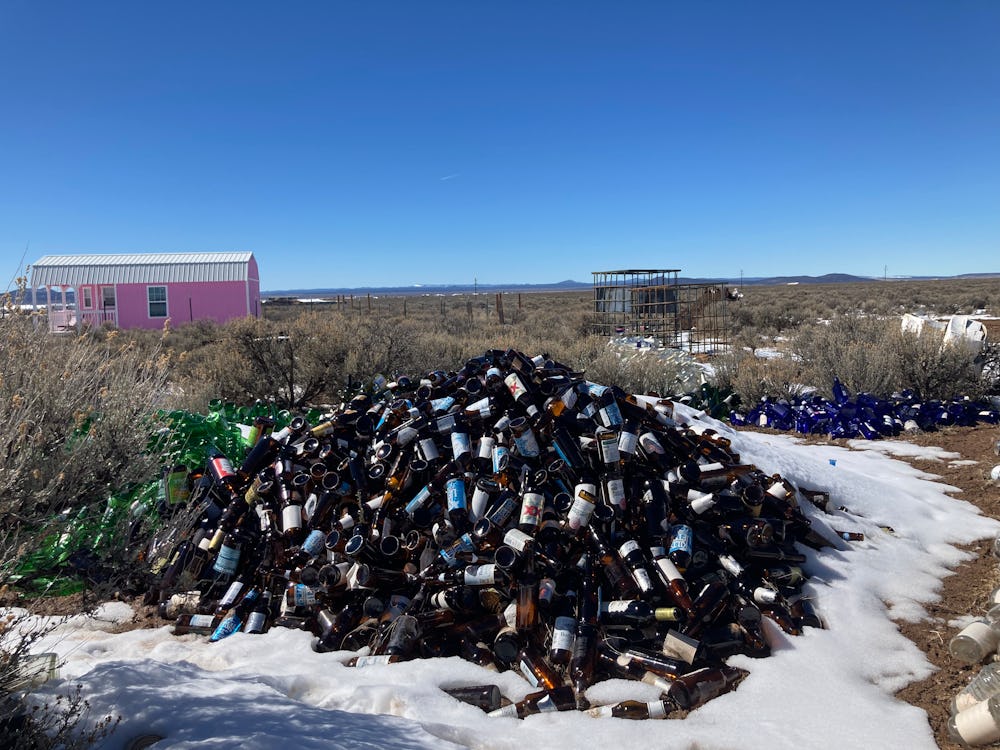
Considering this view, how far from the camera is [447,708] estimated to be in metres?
3.64

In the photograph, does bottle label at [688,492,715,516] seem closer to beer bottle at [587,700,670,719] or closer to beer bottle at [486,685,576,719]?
beer bottle at [587,700,670,719]

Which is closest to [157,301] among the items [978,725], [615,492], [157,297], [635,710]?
[157,297]

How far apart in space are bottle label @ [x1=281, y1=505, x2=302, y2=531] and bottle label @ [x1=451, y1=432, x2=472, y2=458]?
1.29m

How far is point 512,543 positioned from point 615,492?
0.93m

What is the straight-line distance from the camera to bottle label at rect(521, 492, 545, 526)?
15.6 ft

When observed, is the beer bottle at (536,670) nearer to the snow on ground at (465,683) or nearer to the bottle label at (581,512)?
the snow on ground at (465,683)

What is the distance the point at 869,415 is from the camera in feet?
33.8

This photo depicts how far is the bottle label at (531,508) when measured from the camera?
15.6 feet

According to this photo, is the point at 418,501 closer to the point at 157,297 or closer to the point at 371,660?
the point at 371,660

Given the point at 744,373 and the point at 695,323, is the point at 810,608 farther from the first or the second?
the point at 695,323

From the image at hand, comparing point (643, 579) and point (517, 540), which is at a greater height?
point (517, 540)

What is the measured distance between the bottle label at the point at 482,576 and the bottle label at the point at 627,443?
1.44 meters

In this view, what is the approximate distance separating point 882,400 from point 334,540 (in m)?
9.54

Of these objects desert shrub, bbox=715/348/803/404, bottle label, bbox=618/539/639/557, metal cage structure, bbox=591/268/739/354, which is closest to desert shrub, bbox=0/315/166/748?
bottle label, bbox=618/539/639/557
